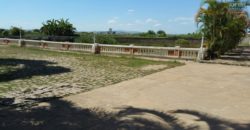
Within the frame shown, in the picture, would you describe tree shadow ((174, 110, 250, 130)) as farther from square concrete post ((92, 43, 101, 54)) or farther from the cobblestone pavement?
square concrete post ((92, 43, 101, 54))

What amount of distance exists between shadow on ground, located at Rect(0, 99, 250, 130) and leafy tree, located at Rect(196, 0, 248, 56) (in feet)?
35.7

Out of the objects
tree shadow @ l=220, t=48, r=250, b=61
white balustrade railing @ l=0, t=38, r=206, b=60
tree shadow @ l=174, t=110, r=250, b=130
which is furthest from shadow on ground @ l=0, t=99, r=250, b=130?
tree shadow @ l=220, t=48, r=250, b=61

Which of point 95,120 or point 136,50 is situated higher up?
point 136,50

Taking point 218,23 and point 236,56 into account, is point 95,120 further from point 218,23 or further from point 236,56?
point 236,56

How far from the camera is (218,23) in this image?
1683cm

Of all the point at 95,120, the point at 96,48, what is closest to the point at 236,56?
the point at 96,48

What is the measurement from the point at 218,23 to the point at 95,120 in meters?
12.3

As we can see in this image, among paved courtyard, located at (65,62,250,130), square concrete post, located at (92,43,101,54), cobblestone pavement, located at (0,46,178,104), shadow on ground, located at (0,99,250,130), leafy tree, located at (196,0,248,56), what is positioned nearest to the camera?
shadow on ground, located at (0,99,250,130)

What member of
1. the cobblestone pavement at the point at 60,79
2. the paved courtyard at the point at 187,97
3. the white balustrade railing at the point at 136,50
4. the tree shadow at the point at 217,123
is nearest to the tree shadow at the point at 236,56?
the white balustrade railing at the point at 136,50

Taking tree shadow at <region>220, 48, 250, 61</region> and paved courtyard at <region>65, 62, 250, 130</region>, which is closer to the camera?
paved courtyard at <region>65, 62, 250, 130</region>

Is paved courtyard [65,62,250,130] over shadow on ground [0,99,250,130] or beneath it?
over

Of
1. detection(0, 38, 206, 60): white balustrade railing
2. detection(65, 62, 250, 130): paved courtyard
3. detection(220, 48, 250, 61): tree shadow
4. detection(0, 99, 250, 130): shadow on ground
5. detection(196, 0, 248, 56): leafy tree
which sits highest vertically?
detection(196, 0, 248, 56): leafy tree

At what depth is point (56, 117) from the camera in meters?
6.42

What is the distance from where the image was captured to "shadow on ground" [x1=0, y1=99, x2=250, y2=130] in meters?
5.80
